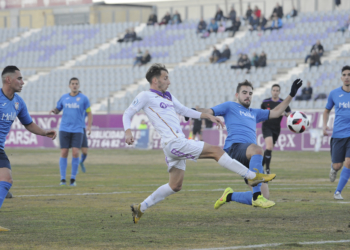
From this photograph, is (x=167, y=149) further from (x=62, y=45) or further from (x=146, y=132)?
(x=62, y=45)

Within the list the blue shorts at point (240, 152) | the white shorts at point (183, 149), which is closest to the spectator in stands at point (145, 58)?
the blue shorts at point (240, 152)

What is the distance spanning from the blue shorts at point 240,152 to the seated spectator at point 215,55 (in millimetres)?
27128

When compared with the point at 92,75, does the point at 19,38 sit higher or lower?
higher

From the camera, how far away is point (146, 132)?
28.8 m

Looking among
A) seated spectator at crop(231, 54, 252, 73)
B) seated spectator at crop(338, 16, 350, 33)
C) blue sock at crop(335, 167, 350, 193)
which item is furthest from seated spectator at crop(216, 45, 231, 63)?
blue sock at crop(335, 167, 350, 193)

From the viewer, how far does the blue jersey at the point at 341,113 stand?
9.98m

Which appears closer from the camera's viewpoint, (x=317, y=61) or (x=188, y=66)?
(x=317, y=61)

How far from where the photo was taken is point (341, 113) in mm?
10148

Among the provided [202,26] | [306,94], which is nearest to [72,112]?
[306,94]

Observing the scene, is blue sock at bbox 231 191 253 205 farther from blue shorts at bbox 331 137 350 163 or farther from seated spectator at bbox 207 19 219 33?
seated spectator at bbox 207 19 219 33

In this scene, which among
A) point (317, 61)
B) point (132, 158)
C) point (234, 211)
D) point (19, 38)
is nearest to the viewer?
point (234, 211)

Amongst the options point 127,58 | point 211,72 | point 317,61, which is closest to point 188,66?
point 211,72

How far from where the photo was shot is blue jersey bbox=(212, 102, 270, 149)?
8.29m

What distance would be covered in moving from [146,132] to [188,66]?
28.4 feet
